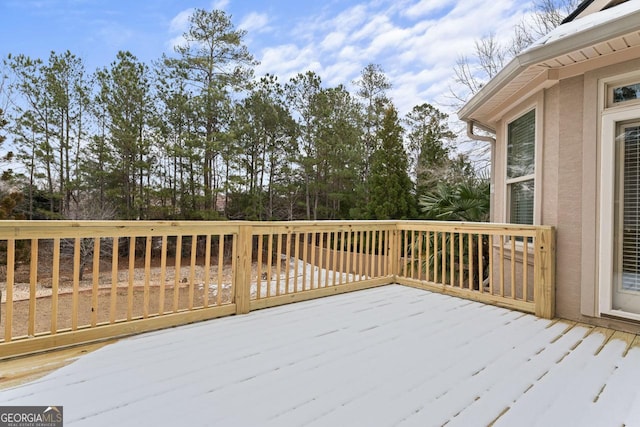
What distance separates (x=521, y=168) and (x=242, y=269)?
11.0 feet

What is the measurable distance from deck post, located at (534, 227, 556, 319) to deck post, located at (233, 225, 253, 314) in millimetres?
2793

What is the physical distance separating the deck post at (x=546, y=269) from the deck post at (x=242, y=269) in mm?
2793

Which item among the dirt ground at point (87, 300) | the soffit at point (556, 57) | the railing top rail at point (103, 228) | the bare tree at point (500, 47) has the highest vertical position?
the bare tree at point (500, 47)

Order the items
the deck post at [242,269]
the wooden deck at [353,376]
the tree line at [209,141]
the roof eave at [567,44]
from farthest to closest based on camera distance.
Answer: the tree line at [209,141], the deck post at [242,269], the roof eave at [567,44], the wooden deck at [353,376]

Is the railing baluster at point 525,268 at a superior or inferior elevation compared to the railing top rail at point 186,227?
inferior

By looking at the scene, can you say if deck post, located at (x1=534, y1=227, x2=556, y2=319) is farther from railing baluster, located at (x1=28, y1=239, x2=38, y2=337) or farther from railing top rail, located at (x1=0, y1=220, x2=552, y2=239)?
railing baluster, located at (x1=28, y1=239, x2=38, y2=337)

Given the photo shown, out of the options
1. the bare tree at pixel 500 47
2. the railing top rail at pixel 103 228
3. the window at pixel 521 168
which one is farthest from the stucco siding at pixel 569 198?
the bare tree at pixel 500 47

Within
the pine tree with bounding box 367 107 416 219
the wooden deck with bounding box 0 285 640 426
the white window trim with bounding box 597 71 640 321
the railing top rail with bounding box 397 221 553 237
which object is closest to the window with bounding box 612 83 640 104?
the white window trim with bounding box 597 71 640 321

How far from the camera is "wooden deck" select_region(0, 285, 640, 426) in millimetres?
1690

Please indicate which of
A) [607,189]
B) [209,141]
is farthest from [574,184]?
[209,141]

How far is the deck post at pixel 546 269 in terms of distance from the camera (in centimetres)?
326

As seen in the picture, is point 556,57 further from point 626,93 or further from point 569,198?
point 569,198

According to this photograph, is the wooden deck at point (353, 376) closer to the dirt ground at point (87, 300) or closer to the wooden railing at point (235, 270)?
the wooden railing at point (235, 270)

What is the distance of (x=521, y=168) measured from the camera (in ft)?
13.2
